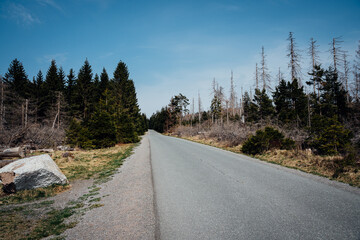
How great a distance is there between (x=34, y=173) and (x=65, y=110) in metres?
34.4

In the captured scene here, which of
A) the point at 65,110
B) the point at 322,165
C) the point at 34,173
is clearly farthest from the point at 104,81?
the point at 322,165

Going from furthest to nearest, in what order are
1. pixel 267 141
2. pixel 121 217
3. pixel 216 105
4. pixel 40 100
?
pixel 216 105
pixel 40 100
pixel 267 141
pixel 121 217

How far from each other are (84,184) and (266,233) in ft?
21.5

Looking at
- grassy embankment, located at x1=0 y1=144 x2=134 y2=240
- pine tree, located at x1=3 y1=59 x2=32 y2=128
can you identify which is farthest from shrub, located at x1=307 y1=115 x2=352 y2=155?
pine tree, located at x1=3 y1=59 x2=32 y2=128

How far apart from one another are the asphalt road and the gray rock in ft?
13.3

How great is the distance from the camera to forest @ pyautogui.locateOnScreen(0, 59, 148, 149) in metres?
17.6

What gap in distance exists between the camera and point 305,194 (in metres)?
4.52

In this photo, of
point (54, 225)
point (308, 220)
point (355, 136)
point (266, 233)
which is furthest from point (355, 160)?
point (54, 225)

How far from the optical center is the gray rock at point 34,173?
603cm

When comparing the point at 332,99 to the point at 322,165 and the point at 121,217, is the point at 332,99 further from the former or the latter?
the point at 121,217

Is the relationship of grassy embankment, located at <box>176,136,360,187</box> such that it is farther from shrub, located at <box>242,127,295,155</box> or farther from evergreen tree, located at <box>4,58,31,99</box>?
evergreen tree, located at <box>4,58,31,99</box>

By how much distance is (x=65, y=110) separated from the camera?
35.1 metres

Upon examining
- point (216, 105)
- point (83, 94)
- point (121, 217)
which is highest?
point (83, 94)

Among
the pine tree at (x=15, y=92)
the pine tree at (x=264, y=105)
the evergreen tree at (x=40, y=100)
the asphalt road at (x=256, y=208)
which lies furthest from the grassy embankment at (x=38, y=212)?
the evergreen tree at (x=40, y=100)
